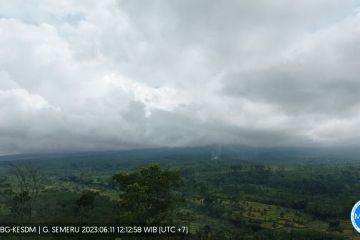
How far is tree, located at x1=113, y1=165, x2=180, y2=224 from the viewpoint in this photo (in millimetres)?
45594

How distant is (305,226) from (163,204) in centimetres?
12090

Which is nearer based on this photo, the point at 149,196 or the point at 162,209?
the point at 149,196

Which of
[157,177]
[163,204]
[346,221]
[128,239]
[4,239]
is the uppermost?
[157,177]

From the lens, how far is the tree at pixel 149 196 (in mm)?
45594

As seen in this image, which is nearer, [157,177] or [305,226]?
[157,177]

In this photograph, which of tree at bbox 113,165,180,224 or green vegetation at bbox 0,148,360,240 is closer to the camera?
tree at bbox 113,165,180,224

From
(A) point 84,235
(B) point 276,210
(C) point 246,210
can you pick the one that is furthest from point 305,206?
(A) point 84,235

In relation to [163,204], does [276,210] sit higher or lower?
lower

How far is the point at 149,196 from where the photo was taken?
46062mm

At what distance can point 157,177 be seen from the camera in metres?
46.9

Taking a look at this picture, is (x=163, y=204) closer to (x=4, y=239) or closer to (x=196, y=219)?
(x=4, y=239)

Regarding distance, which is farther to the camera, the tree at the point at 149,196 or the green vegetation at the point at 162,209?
the green vegetation at the point at 162,209

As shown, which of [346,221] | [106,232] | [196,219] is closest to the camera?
[106,232]

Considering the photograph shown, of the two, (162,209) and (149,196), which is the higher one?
(149,196)
